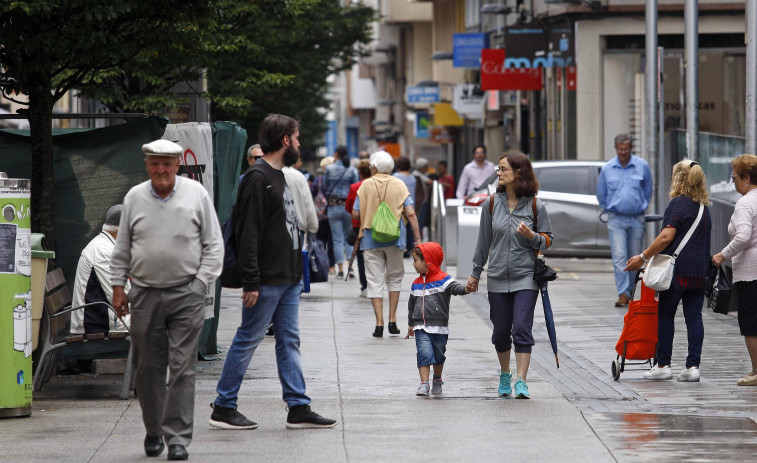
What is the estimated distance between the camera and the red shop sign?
2972 centimetres

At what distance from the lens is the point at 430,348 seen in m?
9.60

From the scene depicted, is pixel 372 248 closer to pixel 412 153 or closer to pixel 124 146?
pixel 124 146

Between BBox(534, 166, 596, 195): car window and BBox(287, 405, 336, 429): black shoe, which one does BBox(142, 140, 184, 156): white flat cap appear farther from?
BBox(534, 166, 596, 195): car window

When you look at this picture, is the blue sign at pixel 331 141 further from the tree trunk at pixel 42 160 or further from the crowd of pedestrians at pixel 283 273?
the tree trunk at pixel 42 160

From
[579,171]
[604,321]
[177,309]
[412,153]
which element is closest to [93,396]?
[177,309]

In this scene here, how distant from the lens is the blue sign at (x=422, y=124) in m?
54.2

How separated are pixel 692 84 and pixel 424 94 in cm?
3166

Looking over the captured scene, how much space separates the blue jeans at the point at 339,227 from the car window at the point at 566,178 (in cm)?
306

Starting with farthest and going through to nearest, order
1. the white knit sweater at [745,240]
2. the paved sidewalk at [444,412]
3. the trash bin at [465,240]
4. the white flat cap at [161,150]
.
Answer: the trash bin at [465,240]
the white knit sweater at [745,240]
the paved sidewalk at [444,412]
the white flat cap at [161,150]

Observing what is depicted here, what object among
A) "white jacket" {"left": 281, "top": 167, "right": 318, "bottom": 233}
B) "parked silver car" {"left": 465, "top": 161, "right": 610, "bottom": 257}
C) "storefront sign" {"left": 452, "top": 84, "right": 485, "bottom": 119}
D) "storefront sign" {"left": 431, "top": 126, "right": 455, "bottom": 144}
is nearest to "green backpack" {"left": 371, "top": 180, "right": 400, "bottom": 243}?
"white jacket" {"left": 281, "top": 167, "right": 318, "bottom": 233}

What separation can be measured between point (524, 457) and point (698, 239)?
139 inches

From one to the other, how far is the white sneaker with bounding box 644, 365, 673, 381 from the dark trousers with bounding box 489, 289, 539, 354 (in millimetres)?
1452

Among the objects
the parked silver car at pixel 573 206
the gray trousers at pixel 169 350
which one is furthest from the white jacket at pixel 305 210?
the parked silver car at pixel 573 206

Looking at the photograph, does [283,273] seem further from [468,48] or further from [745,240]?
[468,48]
